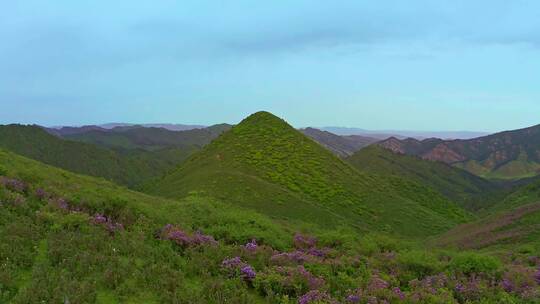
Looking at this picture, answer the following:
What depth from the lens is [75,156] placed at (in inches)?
5325

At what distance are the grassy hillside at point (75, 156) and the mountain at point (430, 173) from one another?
6637 cm

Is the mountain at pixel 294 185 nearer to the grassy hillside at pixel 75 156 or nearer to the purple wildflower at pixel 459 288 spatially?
the purple wildflower at pixel 459 288

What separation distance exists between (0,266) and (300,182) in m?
48.2

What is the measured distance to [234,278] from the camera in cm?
1146

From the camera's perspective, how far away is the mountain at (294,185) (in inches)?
1873

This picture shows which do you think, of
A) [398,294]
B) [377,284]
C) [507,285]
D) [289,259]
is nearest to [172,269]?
[289,259]

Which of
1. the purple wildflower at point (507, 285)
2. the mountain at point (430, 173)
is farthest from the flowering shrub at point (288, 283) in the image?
the mountain at point (430, 173)

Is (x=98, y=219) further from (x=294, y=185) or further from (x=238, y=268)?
(x=294, y=185)

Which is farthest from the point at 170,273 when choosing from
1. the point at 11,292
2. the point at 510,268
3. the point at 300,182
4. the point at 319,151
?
the point at 319,151

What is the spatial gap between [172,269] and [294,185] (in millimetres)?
44768

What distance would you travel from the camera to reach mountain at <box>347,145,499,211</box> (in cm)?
13262

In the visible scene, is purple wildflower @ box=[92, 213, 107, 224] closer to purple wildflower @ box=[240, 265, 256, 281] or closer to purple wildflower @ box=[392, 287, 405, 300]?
purple wildflower @ box=[240, 265, 256, 281]

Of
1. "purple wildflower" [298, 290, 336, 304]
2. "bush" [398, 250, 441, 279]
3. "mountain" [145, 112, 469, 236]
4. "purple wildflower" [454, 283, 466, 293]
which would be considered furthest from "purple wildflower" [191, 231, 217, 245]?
"mountain" [145, 112, 469, 236]

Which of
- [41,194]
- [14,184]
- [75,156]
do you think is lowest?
[75,156]
